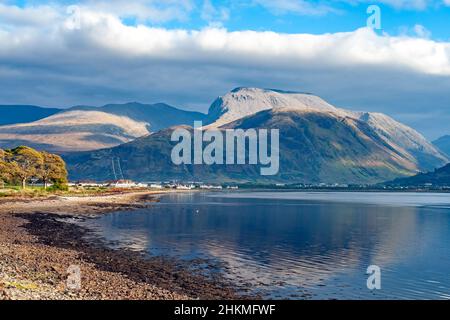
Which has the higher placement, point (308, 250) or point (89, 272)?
point (89, 272)

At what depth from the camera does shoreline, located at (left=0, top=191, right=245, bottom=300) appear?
3500 cm

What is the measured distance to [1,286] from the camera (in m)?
31.4

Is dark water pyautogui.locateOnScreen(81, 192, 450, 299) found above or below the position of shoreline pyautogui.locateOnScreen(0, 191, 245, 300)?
below

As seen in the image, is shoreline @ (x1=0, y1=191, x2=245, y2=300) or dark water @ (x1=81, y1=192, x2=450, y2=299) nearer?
shoreline @ (x1=0, y1=191, x2=245, y2=300)

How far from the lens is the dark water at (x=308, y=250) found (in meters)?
45.8

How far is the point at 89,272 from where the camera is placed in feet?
143

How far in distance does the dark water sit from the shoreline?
4402 millimetres

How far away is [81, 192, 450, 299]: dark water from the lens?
45781mm

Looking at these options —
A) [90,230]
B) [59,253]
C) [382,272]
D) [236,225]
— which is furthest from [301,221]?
[59,253]

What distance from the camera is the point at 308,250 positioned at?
68.9 m

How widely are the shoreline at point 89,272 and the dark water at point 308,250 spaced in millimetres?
4402

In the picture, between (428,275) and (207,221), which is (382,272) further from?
(207,221)

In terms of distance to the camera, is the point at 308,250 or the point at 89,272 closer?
the point at 89,272

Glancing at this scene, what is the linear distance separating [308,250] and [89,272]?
111 feet
